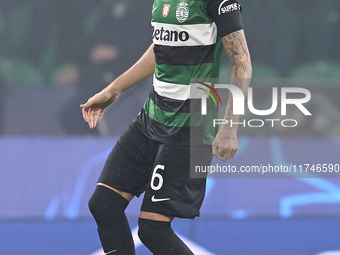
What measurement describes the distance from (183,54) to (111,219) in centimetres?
80

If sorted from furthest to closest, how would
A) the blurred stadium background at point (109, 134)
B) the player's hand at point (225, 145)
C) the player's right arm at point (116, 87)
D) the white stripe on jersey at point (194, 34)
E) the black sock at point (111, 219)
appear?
the blurred stadium background at point (109, 134) < the player's right arm at point (116, 87) < the black sock at point (111, 219) < the white stripe on jersey at point (194, 34) < the player's hand at point (225, 145)

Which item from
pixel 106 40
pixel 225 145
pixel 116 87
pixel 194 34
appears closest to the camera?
pixel 225 145

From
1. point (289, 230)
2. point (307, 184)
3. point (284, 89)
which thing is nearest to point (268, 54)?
point (284, 89)

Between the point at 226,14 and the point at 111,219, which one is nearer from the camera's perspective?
the point at 226,14

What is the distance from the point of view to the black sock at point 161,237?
8.22 ft

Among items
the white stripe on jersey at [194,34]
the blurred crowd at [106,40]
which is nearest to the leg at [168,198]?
the white stripe on jersey at [194,34]

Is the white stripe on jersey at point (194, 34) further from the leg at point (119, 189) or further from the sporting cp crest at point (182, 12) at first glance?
the leg at point (119, 189)

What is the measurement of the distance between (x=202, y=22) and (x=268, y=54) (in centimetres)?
143

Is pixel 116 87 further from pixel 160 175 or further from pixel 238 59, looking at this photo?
pixel 238 59

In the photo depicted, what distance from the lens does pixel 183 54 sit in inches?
97.5

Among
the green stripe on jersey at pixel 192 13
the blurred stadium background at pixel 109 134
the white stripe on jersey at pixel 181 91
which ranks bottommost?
the blurred stadium background at pixel 109 134

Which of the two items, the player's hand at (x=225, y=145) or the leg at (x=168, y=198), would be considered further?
the leg at (x=168, y=198)

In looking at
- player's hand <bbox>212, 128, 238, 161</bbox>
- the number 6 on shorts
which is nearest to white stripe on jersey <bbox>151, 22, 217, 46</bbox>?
player's hand <bbox>212, 128, 238, 161</bbox>

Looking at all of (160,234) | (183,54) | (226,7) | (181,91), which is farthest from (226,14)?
(160,234)
